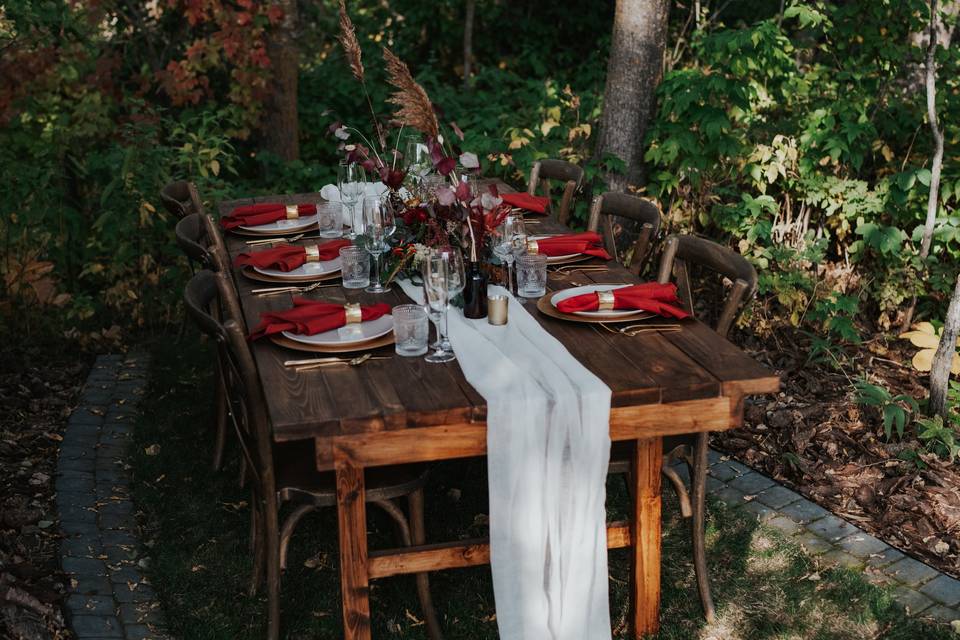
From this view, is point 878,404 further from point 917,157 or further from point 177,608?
point 177,608

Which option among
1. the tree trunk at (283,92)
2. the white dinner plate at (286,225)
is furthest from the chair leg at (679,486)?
the tree trunk at (283,92)

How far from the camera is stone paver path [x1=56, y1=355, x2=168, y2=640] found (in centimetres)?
316

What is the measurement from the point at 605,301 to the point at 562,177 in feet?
6.39

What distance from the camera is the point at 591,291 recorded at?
10.4ft

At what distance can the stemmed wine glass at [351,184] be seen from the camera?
3783 mm

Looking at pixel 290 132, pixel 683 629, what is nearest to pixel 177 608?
pixel 683 629

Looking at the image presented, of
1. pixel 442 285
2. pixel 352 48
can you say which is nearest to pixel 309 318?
pixel 442 285

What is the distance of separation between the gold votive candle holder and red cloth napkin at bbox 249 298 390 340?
0.31 m

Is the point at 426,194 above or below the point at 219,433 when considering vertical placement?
above

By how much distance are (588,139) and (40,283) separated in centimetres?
322

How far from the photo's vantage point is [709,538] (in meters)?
3.61

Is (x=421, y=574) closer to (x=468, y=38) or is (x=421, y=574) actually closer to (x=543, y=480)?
(x=543, y=480)

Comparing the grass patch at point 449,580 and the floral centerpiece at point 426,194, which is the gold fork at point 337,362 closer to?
the floral centerpiece at point 426,194

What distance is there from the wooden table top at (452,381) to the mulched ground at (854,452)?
1357 millimetres
